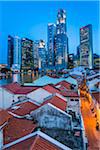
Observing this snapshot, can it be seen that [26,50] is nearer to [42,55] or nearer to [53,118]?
[42,55]

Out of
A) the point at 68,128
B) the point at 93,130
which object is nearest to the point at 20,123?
the point at 68,128

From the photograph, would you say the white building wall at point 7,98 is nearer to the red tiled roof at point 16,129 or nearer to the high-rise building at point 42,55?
the red tiled roof at point 16,129

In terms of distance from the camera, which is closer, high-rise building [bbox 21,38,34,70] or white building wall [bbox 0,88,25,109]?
white building wall [bbox 0,88,25,109]

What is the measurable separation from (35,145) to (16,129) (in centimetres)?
77

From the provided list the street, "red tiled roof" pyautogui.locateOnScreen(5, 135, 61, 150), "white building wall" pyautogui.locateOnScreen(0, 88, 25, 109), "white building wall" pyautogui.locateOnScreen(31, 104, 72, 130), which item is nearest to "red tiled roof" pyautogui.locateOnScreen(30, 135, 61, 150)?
"red tiled roof" pyautogui.locateOnScreen(5, 135, 61, 150)

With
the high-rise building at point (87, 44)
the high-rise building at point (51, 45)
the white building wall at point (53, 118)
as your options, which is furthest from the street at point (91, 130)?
the high-rise building at point (87, 44)

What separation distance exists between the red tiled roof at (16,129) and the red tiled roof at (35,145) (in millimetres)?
220

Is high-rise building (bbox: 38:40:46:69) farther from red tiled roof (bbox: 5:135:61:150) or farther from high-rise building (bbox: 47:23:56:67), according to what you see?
red tiled roof (bbox: 5:135:61:150)

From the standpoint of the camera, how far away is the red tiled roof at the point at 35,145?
243cm

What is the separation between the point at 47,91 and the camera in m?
5.72

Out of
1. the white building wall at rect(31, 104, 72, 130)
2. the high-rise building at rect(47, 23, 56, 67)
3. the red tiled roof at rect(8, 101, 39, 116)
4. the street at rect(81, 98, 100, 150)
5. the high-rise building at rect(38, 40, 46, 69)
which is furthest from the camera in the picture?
the high-rise building at rect(47, 23, 56, 67)

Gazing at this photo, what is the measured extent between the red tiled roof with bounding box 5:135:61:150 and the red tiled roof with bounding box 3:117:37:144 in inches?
Result: 8.7

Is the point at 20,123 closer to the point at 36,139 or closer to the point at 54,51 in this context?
the point at 36,139

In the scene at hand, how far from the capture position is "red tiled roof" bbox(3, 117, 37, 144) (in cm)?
289
